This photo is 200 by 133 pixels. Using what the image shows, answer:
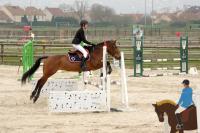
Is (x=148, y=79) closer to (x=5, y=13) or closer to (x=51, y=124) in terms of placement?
(x=51, y=124)

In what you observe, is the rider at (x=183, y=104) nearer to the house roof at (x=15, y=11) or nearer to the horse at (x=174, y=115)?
the horse at (x=174, y=115)

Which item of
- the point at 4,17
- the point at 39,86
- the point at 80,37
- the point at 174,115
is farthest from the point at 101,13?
the point at 174,115

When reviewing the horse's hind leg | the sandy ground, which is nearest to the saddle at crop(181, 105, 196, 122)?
the sandy ground

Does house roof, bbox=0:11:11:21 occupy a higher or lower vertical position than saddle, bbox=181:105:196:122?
higher

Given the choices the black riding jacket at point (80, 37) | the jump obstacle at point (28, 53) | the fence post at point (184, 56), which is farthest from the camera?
the fence post at point (184, 56)

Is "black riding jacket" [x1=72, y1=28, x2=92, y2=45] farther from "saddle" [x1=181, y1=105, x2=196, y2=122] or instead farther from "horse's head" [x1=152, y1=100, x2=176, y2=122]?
"saddle" [x1=181, y1=105, x2=196, y2=122]

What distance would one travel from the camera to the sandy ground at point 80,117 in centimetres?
933

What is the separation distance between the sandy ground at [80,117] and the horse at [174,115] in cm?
127

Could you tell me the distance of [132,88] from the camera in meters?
17.3

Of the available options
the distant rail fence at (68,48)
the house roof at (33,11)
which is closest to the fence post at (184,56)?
the distant rail fence at (68,48)

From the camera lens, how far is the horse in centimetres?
732

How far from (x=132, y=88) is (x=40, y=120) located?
717 centimetres

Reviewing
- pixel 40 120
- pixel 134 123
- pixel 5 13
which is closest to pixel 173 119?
pixel 134 123

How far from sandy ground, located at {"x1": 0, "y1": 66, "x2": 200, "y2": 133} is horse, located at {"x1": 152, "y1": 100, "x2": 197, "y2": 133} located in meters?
1.27
